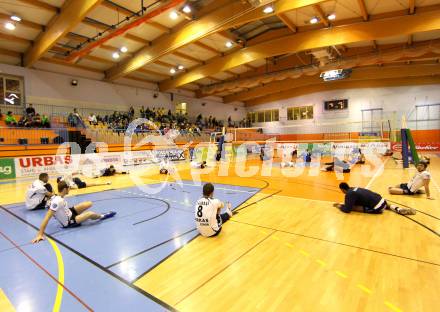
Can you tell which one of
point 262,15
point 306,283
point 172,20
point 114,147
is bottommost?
point 306,283

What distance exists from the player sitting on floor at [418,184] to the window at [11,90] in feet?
78.3

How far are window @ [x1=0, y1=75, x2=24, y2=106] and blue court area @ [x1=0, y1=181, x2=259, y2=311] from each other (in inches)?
590

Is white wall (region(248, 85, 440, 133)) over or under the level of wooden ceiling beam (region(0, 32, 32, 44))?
under

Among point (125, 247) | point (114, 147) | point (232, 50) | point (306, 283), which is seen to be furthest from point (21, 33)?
point (306, 283)

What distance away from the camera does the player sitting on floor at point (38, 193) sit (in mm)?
7168

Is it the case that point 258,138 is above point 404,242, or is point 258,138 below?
above

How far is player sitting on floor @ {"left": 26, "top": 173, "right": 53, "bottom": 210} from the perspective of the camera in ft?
23.5

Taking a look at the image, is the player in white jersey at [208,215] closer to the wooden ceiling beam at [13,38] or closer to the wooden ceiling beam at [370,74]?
the wooden ceiling beam at [13,38]

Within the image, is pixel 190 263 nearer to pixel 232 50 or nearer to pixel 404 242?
pixel 404 242

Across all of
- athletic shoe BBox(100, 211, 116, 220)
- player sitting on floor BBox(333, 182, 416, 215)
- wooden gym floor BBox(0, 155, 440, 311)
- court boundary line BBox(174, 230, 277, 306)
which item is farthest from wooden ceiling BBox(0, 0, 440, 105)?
court boundary line BBox(174, 230, 277, 306)

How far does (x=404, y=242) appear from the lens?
4660 millimetres

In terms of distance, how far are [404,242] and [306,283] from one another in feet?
8.39

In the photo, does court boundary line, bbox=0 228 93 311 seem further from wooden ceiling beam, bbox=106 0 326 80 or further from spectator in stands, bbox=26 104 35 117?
spectator in stands, bbox=26 104 35 117

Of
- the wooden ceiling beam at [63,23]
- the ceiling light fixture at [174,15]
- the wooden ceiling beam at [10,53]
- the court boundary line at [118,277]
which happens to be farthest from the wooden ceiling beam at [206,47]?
the court boundary line at [118,277]
